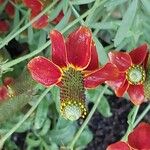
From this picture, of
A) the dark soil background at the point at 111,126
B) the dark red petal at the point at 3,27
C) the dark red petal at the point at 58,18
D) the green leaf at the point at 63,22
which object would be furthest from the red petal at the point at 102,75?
the dark soil background at the point at 111,126

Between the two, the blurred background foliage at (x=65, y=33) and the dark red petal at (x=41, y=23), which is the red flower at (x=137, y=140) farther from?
the dark red petal at (x=41, y=23)

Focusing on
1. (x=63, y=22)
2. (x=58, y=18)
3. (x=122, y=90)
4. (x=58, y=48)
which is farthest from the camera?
(x=58, y=18)

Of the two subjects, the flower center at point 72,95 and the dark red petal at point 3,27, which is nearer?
the flower center at point 72,95

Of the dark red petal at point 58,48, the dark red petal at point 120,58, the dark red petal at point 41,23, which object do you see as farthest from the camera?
the dark red petal at point 41,23

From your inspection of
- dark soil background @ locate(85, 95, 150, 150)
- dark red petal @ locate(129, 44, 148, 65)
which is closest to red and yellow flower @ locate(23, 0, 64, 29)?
dark red petal @ locate(129, 44, 148, 65)

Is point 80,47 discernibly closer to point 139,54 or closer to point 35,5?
point 139,54

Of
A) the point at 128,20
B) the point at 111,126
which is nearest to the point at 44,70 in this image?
the point at 128,20
